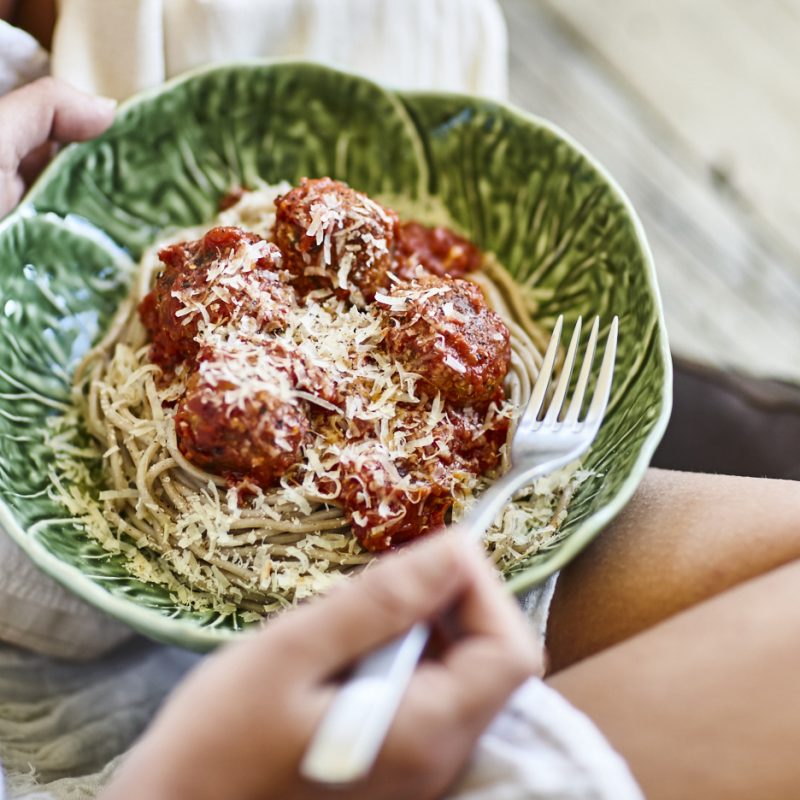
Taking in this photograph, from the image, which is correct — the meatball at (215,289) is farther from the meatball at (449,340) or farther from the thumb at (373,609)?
the thumb at (373,609)

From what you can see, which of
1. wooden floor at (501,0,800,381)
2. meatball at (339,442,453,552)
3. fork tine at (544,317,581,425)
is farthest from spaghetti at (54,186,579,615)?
wooden floor at (501,0,800,381)

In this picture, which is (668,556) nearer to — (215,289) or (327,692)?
(327,692)

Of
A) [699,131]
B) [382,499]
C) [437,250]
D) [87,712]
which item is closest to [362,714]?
[382,499]

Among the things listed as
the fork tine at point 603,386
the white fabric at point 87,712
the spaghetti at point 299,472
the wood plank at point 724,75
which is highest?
the wood plank at point 724,75

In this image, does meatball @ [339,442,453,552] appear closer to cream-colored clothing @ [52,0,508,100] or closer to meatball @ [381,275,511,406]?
meatball @ [381,275,511,406]

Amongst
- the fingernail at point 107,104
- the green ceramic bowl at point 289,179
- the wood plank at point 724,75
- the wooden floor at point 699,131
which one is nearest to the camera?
the green ceramic bowl at point 289,179

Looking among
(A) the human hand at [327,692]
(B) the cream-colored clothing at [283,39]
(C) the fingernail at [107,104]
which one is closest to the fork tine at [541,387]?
(A) the human hand at [327,692]
